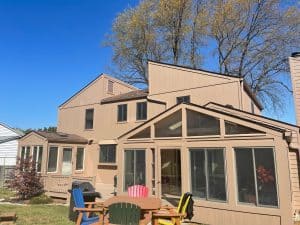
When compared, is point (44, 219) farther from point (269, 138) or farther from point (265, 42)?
point (265, 42)

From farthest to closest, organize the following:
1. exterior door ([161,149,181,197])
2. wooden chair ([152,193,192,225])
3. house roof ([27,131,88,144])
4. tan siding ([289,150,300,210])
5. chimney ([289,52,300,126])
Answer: house roof ([27,131,88,144])
chimney ([289,52,300,126])
exterior door ([161,149,181,197])
tan siding ([289,150,300,210])
wooden chair ([152,193,192,225])

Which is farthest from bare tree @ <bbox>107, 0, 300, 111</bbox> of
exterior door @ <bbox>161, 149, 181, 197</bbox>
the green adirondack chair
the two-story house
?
the green adirondack chair

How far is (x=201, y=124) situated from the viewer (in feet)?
33.0

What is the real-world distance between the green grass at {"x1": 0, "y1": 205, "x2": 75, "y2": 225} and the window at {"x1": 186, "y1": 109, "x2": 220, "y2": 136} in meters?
5.55

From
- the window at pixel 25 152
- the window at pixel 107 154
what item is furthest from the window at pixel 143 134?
the window at pixel 25 152

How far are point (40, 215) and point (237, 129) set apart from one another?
8247 mm

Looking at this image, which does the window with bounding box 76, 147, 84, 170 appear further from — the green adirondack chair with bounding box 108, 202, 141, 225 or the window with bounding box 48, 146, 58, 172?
the green adirondack chair with bounding box 108, 202, 141, 225

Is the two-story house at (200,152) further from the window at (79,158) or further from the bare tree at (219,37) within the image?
the bare tree at (219,37)

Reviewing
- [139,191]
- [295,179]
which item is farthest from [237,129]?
[139,191]

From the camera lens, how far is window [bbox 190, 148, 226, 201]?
915cm

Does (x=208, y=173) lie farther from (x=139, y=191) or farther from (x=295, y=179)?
(x=295, y=179)

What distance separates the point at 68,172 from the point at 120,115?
573cm

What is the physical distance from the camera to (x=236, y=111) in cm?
1208

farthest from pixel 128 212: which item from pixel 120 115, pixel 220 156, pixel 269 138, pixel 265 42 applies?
pixel 265 42
